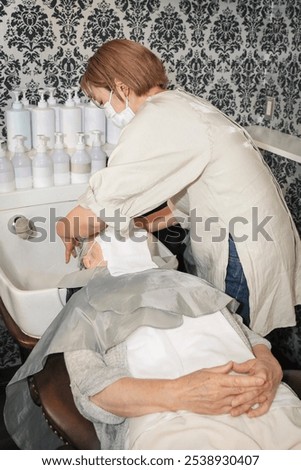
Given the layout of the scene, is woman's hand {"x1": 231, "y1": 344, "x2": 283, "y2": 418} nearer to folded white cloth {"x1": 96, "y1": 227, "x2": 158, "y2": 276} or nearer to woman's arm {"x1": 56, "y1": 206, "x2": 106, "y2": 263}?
folded white cloth {"x1": 96, "y1": 227, "x2": 158, "y2": 276}

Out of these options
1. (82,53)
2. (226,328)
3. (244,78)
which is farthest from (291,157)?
(226,328)

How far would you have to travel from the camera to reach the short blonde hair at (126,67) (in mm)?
1582

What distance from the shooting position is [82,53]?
213cm

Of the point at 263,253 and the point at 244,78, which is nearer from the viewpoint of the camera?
the point at 263,253

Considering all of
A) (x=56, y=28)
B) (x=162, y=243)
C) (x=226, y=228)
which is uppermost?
(x=56, y=28)

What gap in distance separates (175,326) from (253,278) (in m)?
0.39

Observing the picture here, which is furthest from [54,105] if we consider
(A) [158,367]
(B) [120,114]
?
(A) [158,367]

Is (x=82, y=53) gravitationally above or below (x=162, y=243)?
above

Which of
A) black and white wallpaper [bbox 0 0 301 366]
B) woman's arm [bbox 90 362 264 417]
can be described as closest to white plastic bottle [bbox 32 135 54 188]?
black and white wallpaper [bbox 0 0 301 366]

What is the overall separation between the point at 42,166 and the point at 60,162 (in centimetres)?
8

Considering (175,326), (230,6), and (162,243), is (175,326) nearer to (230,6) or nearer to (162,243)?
(162,243)

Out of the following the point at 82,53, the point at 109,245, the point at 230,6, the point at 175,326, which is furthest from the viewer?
the point at 230,6

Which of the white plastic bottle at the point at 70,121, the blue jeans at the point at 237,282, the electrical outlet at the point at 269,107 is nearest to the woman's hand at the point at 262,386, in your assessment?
the blue jeans at the point at 237,282

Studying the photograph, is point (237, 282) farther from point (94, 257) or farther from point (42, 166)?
point (42, 166)
